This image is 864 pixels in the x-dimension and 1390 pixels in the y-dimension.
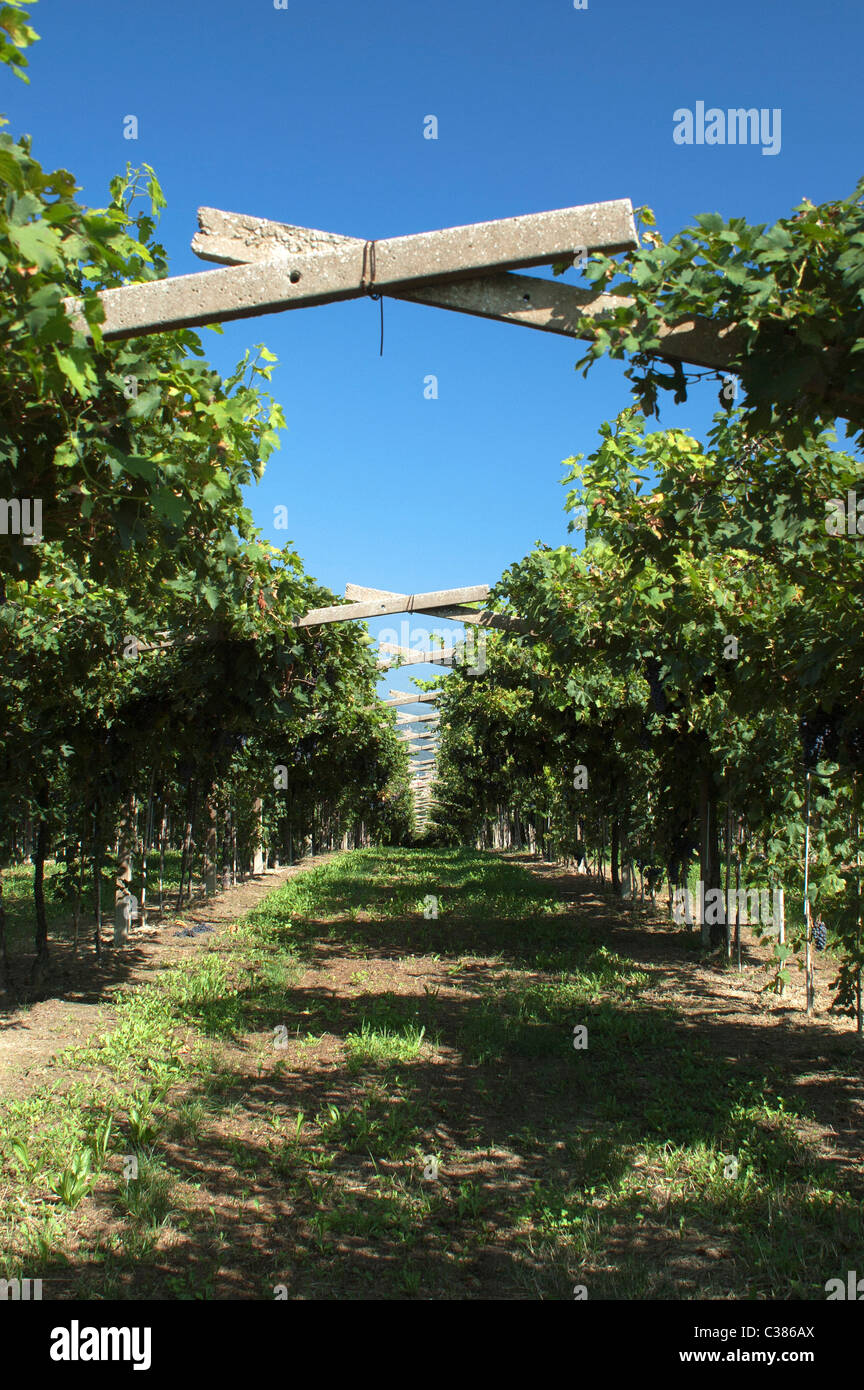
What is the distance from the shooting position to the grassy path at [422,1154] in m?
3.32

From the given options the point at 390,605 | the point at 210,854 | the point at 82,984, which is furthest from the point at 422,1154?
the point at 210,854

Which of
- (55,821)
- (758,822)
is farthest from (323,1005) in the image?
(758,822)

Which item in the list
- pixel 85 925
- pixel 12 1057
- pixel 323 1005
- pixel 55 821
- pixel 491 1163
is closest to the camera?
pixel 491 1163

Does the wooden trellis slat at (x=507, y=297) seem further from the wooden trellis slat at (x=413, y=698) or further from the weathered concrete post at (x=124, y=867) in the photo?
the wooden trellis slat at (x=413, y=698)

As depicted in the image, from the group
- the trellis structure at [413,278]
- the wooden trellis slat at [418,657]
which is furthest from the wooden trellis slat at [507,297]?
the wooden trellis slat at [418,657]

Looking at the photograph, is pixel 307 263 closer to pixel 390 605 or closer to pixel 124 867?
pixel 390 605

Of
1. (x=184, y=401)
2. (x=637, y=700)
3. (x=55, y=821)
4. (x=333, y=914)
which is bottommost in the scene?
(x=333, y=914)

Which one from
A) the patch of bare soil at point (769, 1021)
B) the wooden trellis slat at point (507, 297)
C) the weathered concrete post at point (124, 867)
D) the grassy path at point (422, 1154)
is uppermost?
the wooden trellis slat at point (507, 297)

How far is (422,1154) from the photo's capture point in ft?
14.6

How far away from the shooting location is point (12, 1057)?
5859 mm

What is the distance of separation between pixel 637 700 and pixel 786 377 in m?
7.80

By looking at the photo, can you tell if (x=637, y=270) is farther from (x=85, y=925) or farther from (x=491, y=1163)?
(x=85, y=925)

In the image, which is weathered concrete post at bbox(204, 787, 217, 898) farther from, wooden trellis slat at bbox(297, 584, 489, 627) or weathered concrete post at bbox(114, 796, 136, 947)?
wooden trellis slat at bbox(297, 584, 489, 627)

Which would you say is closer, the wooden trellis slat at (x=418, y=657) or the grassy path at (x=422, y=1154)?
the grassy path at (x=422, y=1154)
